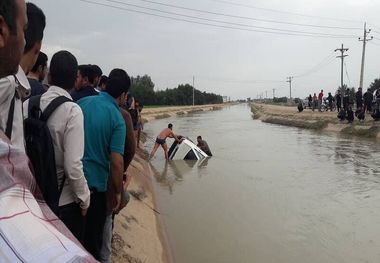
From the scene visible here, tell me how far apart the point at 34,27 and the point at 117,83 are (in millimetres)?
1722

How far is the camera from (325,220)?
8.28 metres

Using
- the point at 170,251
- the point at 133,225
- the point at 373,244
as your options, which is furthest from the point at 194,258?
the point at 373,244

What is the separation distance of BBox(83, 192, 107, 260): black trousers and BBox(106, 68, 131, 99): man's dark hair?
2.71ft

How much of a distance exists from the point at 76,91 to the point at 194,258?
342cm

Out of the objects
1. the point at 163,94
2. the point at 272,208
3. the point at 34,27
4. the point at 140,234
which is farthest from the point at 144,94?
the point at 34,27

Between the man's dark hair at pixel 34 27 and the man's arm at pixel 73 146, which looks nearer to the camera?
the man's dark hair at pixel 34 27

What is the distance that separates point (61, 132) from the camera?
2695 mm

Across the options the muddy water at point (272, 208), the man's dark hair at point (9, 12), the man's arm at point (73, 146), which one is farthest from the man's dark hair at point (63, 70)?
the muddy water at point (272, 208)

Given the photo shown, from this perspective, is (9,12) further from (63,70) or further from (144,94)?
(144,94)

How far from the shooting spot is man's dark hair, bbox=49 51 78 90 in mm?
2916

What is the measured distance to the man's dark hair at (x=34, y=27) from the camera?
1.82 metres

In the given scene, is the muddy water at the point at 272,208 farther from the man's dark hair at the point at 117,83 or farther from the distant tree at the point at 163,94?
the distant tree at the point at 163,94

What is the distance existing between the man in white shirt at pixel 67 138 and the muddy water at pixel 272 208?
12.2 ft

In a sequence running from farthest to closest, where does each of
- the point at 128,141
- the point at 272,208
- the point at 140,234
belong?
the point at 272,208 → the point at 140,234 → the point at 128,141
